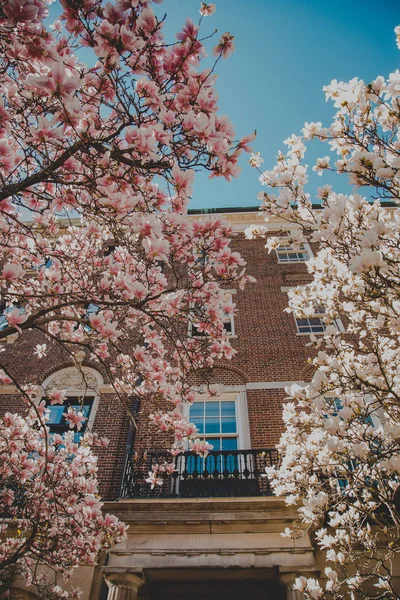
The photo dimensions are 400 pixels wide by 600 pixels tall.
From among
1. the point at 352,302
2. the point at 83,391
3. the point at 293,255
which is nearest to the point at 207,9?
the point at 352,302

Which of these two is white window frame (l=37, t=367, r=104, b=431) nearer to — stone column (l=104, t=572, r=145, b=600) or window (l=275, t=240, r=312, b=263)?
stone column (l=104, t=572, r=145, b=600)

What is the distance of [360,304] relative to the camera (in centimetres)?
474

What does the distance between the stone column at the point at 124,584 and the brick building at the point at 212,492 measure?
0.02 meters

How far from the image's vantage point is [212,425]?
963cm

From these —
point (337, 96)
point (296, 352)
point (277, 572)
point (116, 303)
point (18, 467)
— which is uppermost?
point (296, 352)

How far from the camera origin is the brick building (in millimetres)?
6551

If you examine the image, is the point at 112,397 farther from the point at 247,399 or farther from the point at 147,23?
the point at 147,23

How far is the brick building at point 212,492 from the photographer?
655cm

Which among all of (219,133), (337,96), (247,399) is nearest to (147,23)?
(219,133)

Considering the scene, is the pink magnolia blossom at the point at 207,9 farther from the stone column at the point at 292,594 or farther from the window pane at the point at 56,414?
the window pane at the point at 56,414

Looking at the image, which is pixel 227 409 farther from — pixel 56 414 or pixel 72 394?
pixel 56 414

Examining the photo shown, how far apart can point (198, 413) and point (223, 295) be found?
5560 mm

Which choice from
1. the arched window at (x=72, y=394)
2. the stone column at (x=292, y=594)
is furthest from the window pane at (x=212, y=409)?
the stone column at (x=292, y=594)

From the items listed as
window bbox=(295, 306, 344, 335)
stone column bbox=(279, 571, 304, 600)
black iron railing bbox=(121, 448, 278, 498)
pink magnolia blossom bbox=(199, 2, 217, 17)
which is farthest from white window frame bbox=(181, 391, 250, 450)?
pink magnolia blossom bbox=(199, 2, 217, 17)
